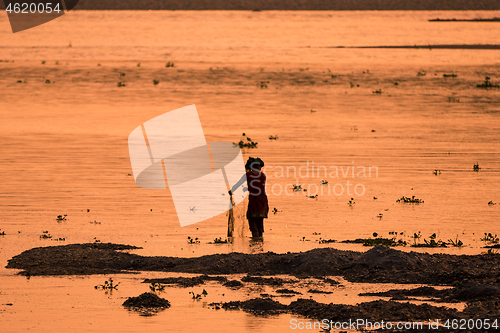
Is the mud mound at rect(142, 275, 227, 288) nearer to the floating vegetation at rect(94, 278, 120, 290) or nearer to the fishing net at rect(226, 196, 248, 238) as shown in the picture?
the floating vegetation at rect(94, 278, 120, 290)

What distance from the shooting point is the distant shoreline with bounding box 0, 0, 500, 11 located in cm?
15825

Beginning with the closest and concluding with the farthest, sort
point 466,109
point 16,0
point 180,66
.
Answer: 1. point 466,109
2. point 180,66
3. point 16,0

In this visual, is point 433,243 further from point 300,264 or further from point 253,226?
point 253,226

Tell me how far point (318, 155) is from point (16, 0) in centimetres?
12050

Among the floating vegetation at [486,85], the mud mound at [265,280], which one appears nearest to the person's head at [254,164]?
the mud mound at [265,280]

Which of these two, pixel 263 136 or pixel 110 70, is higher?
pixel 110 70

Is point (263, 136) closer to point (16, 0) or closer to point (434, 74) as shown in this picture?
point (434, 74)

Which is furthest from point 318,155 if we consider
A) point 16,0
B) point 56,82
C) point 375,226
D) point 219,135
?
point 16,0

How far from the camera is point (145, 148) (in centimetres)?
2561

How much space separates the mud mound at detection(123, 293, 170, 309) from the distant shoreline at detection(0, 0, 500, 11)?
14887cm

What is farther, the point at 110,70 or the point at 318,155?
the point at 110,70

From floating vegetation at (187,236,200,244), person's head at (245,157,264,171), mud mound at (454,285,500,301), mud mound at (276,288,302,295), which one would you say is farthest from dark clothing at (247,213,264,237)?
mud mound at (454,285,500,301)

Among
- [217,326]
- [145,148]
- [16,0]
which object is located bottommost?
[217,326]

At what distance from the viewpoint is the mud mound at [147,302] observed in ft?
33.4
